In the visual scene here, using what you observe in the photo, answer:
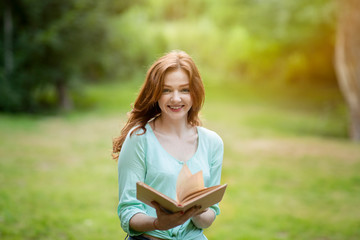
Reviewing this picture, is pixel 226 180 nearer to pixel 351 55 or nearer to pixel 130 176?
pixel 351 55

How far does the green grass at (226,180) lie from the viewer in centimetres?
476

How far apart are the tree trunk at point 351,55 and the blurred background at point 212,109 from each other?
3 cm

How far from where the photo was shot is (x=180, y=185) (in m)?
1.75

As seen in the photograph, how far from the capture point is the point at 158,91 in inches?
77.9

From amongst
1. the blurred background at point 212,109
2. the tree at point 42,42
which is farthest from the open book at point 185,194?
the tree at point 42,42

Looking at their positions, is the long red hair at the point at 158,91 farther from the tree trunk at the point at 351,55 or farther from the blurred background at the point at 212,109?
the tree trunk at the point at 351,55

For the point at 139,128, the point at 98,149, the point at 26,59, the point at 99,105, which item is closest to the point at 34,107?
the point at 26,59

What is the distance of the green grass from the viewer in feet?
15.6

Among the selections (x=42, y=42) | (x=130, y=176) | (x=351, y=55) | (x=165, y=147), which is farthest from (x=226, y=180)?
(x=42, y=42)

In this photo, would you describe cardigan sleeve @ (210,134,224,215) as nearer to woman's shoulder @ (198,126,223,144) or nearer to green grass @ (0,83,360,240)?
woman's shoulder @ (198,126,223,144)

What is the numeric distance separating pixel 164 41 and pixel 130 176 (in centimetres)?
2175

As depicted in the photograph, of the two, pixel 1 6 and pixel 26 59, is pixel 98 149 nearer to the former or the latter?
pixel 26 59

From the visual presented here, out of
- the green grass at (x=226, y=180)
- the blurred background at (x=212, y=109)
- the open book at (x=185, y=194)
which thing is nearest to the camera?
the open book at (x=185, y=194)

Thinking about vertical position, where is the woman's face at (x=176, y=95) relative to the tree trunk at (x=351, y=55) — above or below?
below
